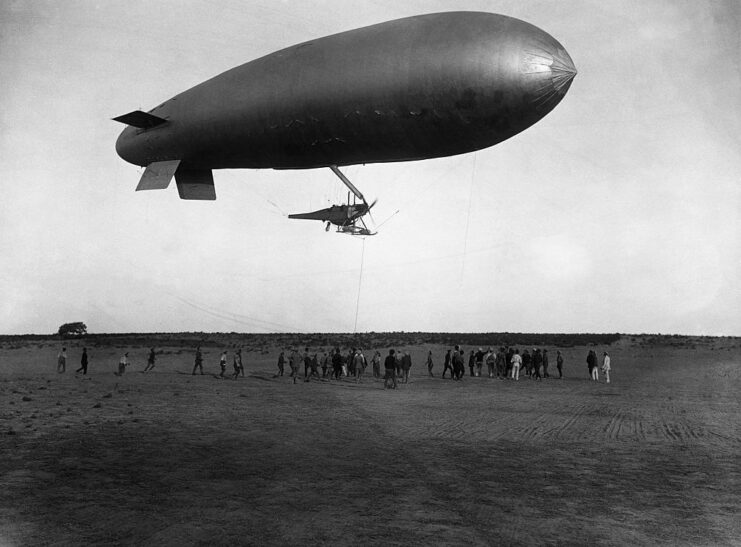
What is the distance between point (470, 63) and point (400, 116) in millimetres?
1397

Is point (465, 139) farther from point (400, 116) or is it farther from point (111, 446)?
point (111, 446)

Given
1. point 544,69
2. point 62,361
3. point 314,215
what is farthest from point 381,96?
point 62,361

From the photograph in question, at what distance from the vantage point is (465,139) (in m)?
9.50

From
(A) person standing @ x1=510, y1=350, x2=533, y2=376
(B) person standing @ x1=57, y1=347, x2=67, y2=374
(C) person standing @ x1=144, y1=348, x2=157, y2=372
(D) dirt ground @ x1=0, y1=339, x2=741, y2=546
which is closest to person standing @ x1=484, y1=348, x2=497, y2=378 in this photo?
(A) person standing @ x1=510, y1=350, x2=533, y2=376

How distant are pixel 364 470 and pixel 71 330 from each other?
244 feet

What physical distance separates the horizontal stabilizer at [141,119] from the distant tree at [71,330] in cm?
6886

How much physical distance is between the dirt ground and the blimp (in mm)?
5518

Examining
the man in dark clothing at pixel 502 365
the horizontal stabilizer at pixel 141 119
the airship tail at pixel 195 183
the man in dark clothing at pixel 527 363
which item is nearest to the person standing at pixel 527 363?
the man in dark clothing at pixel 527 363

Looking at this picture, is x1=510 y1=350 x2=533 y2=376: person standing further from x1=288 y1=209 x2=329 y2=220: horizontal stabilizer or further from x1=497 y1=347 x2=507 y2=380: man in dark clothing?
x1=288 y1=209 x2=329 y2=220: horizontal stabilizer

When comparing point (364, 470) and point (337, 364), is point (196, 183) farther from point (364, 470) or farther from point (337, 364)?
point (337, 364)

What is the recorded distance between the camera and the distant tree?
72688 mm

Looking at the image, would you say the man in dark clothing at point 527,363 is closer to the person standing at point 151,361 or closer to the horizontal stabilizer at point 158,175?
the person standing at point 151,361

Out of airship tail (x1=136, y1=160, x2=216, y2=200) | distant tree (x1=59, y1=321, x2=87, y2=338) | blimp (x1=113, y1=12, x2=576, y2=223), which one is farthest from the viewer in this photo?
distant tree (x1=59, y1=321, x2=87, y2=338)

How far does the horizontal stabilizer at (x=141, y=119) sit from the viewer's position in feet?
41.5
